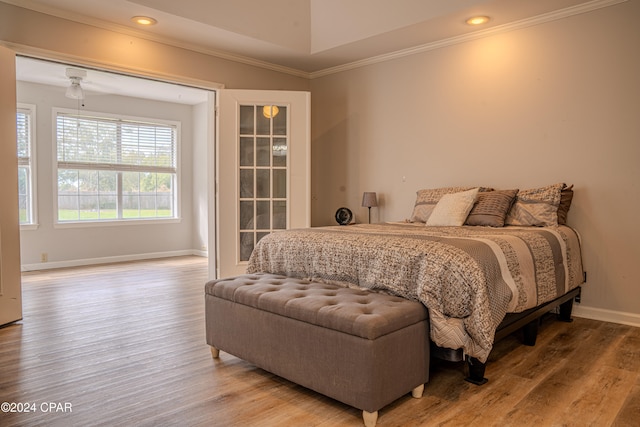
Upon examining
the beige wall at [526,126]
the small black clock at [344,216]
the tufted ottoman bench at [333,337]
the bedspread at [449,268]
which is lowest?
the tufted ottoman bench at [333,337]

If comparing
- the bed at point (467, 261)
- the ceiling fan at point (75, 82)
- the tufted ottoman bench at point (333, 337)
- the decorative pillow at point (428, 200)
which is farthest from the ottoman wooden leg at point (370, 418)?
the ceiling fan at point (75, 82)

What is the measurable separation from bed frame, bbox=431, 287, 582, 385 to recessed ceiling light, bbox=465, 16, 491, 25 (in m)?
2.27

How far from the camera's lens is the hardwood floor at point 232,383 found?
2000 millimetres

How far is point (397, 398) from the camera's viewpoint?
79.9 inches

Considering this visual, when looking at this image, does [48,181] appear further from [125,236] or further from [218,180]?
[218,180]

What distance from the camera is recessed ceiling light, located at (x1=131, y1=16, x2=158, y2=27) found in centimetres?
366

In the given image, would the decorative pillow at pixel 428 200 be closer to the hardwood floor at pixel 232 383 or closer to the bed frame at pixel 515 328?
the bed frame at pixel 515 328

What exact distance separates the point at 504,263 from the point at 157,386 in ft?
Result: 6.35

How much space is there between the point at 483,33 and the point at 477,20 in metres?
0.28

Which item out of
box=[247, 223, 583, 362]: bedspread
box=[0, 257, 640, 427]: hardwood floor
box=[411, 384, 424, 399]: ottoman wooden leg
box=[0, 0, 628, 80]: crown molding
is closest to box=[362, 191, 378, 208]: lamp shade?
box=[0, 0, 628, 80]: crown molding

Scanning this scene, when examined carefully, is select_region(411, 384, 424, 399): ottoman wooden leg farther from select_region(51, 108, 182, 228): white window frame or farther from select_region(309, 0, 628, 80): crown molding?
select_region(51, 108, 182, 228): white window frame

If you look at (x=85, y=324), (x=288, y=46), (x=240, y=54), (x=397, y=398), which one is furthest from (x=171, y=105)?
(x=397, y=398)

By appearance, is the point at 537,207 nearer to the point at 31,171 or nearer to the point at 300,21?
the point at 300,21

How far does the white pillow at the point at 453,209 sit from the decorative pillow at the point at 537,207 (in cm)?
33
